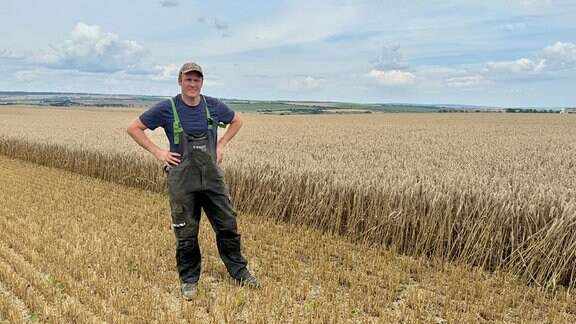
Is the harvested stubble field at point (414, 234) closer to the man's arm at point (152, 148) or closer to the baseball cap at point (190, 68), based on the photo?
the man's arm at point (152, 148)

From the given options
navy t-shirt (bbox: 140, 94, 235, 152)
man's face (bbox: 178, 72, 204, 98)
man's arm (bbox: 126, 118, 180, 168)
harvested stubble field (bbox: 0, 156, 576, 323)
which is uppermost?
man's face (bbox: 178, 72, 204, 98)

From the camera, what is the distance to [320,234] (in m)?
7.49

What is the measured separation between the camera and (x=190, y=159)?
482cm

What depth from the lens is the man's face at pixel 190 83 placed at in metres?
4.75

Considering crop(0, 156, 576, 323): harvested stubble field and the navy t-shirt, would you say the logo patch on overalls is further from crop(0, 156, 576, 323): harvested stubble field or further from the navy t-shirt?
crop(0, 156, 576, 323): harvested stubble field

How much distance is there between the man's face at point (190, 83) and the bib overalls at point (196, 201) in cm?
22

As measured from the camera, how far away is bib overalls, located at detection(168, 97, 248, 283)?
190 inches

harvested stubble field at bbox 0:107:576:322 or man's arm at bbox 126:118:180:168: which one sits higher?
man's arm at bbox 126:118:180:168

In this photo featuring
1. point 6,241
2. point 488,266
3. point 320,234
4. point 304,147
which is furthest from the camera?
point 304,147

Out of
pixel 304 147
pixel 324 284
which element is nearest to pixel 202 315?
pixel 324 284

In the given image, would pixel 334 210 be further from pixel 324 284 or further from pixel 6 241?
pixel 6 241

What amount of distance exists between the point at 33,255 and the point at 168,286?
2.17 meters

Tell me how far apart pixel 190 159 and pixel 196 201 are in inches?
20.4

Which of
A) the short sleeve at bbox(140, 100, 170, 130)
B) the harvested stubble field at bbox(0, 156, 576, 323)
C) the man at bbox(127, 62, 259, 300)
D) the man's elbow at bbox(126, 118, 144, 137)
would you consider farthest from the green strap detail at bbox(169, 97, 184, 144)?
the harvested stubble field at bbox(0, 156, 576, 323)
